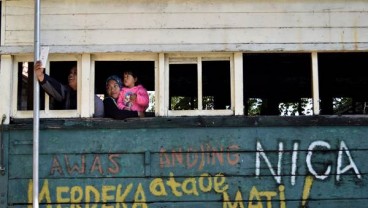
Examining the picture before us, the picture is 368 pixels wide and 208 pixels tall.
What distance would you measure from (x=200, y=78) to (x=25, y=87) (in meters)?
2.06

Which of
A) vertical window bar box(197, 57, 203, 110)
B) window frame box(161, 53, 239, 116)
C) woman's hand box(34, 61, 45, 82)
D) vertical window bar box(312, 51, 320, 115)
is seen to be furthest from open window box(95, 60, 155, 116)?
vertical window bar box(312, 51, 320, 115)

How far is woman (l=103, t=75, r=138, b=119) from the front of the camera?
217 inches

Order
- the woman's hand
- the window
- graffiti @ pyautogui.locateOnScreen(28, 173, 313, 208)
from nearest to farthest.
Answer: the woman's hand, graffiti @ pyautogui.locateOnScreen(28, 173, 313, 208), the window

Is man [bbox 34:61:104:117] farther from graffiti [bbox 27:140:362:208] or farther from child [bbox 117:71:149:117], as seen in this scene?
graffiti [bbox 27:140:362:208]

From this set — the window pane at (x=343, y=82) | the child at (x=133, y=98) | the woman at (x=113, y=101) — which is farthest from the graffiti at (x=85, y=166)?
the window pane at (x=343, y=82)

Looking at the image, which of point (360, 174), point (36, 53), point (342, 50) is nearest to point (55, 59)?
point (36, 53)

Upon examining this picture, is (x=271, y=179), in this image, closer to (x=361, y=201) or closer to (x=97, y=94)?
(x=361, y=201)

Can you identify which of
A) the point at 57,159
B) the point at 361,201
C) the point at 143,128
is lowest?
the point at 361,201

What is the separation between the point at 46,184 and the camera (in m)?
5.36

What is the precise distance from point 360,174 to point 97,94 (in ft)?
10.2

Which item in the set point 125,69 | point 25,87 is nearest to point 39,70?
point 25,87

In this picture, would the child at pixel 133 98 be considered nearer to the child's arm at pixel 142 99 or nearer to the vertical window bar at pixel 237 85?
the child's arm at pixel 142 99

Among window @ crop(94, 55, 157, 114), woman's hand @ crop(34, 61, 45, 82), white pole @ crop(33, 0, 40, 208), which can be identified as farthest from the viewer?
window @ crop(94, 55, 157, 114)

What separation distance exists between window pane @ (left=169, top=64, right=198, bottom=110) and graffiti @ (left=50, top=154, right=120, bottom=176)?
2.98 ft
